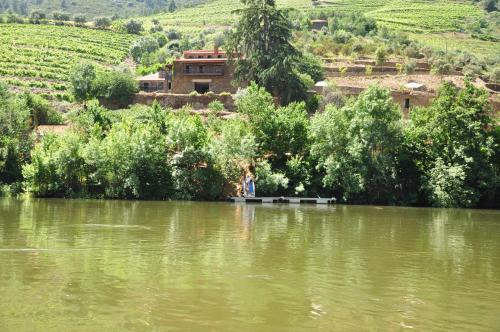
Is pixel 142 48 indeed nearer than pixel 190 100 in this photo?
No

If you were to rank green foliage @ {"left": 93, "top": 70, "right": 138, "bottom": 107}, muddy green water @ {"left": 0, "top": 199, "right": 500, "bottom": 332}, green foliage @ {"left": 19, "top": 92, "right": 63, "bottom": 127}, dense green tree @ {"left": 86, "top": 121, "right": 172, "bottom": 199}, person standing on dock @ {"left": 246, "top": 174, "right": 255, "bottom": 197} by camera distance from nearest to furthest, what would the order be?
muddy green water @ {"left": 0, "top": 199, "right": 500, "bottom": 332} < person standing on dock @ {"left": 246, "top": 174, "right": 255, "bottom": 197} < dense green tree @ {"left": 86, "top": 121, "right": 172, "bottom": 199} < green foliage @ {"left": 19, "top": 92, "right": 63, "bottom": 127} < green foliage @ {"left": 93, "top": 70, "right": 138, "bottom": 107}

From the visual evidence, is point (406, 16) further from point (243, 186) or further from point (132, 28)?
point (243, 186)

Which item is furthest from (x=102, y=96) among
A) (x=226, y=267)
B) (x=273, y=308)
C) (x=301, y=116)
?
(x=273, y=308)

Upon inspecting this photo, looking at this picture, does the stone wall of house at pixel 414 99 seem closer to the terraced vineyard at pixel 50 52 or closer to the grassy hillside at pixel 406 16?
the terraced vineyard at pixel 50 52

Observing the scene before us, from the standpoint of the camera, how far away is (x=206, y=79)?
74.2 m

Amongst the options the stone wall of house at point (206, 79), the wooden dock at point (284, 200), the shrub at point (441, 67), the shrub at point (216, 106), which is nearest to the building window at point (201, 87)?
the stone wall of house at point (206, 79)

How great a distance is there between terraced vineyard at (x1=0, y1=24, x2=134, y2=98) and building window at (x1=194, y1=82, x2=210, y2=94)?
19.0 metres

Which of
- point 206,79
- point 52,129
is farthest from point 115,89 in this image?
point 206,79

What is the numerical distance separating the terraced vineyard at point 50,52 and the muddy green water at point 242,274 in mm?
55373

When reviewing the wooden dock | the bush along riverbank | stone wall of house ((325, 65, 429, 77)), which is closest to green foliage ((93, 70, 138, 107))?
the bush along riverbank

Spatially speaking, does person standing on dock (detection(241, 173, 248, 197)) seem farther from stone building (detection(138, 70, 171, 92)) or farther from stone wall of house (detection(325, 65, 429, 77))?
stone wall of house (detection(325, 65, 429, 77))

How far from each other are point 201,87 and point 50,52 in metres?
45.1

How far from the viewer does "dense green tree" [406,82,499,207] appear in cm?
5109

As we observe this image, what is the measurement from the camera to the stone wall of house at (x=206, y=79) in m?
73.9
